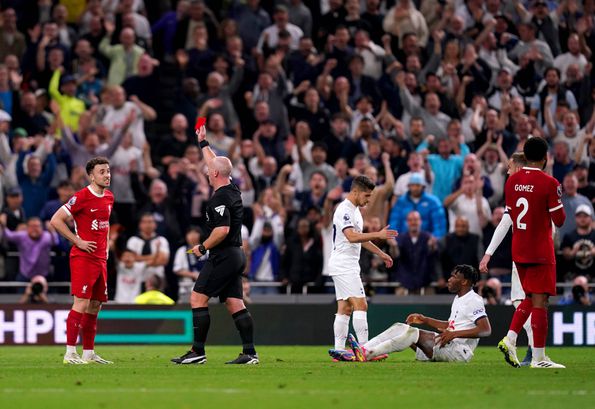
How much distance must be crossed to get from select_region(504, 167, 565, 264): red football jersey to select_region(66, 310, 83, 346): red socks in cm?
508

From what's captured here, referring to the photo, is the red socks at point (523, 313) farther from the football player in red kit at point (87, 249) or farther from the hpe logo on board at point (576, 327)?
the hpe logo on board at point (576, 327)

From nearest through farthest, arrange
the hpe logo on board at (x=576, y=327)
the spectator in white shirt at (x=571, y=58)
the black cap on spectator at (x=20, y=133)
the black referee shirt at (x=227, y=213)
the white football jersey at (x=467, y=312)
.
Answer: the black referee shirt at (x=227, y=213) → the white football jersey at (x=467, y=312) → the hpe logo on board at (x=576, y=327) → the black cap on spectator at (x=20, y=133) → the spectator in white shirt at (x=571, y=58)

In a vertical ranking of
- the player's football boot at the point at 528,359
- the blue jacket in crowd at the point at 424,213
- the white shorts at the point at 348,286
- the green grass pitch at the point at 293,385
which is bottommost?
the green grass pitch at the point at 293,385

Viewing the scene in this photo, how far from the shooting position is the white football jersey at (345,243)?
53.4ft

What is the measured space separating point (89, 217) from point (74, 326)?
1282 millimetres

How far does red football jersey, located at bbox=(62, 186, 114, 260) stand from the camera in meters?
15.6

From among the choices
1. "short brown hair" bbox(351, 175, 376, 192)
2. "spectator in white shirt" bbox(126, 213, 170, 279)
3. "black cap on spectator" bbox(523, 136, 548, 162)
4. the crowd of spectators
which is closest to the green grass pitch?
"short brown hair" bbox(351, 175, 376, 192)

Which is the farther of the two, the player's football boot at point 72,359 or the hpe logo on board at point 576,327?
the hpe logo on board at point 576,327

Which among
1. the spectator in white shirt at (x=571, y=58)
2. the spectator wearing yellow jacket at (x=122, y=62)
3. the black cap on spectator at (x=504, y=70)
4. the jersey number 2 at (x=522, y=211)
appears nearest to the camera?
the jersey number 2 at (x=522, y=211)

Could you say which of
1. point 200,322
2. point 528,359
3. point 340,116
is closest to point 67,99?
point 340,116

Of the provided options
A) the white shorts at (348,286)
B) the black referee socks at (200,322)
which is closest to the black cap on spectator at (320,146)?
the white shorts at (348,286)

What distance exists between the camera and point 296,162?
25.2 m

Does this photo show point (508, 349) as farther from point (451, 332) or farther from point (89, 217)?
point (89, 217)

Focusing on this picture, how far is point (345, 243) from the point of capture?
16.4 meters
